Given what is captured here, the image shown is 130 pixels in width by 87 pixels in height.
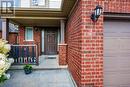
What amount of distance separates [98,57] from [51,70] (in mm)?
4162

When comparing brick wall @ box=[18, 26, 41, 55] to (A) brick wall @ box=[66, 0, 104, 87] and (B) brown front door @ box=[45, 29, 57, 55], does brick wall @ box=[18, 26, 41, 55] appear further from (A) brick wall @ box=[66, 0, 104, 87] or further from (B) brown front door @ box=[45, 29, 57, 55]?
(A) brick wall @ box=[66, 0, 104, 87]

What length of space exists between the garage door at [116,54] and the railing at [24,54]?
4.92 metres

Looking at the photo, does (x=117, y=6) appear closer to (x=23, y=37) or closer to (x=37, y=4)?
(x=37, y=4)

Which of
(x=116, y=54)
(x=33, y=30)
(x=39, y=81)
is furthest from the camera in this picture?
(x=33, y=30)

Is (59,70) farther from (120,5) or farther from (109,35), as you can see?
(120,5)

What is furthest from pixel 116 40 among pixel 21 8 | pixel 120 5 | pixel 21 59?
pixel 21 59

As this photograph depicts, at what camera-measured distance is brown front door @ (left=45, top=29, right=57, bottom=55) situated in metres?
13.9

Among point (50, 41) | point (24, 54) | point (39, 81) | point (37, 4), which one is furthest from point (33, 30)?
point (39, 81)

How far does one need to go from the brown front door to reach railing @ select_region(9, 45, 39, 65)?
4807 mm

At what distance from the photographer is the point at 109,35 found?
4.78m

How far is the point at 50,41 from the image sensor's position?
13.9 meters

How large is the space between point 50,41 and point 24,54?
510cm

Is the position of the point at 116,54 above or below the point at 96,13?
below

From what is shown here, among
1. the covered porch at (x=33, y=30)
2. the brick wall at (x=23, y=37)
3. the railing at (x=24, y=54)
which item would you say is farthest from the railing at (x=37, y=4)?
the brick wall at (x=23, y=37)
